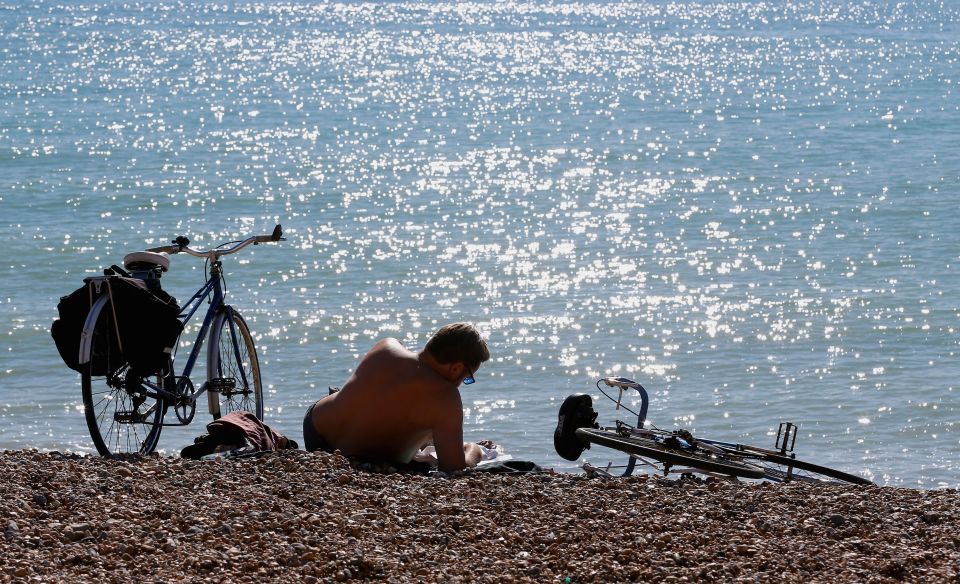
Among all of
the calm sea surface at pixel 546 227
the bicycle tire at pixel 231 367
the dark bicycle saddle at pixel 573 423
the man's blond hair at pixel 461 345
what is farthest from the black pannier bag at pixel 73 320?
the calm sea surface at pixel 546 227

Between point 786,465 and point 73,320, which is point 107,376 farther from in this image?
point 786,465

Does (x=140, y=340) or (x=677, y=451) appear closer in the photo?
(x=677, y=451)

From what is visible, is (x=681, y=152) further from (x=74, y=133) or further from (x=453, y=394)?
(x=453, y=394)

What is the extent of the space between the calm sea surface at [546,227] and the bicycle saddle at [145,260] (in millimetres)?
2285

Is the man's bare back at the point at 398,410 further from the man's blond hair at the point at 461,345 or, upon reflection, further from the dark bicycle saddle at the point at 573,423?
the dark bicycle saddle at the point at 573,423

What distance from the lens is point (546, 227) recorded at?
1730cm

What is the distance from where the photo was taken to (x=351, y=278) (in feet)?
46.7

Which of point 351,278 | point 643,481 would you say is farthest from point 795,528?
point 351,278

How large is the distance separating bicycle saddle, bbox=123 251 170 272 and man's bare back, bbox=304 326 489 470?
107cm

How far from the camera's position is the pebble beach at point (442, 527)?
4285 millimetres

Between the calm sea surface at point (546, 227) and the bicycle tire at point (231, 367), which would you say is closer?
the bicycle tire at point (231, 367)

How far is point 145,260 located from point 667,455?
8.55 ft

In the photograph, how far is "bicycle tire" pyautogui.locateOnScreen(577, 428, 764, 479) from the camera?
5.86 metres

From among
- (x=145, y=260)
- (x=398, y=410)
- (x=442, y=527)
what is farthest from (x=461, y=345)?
(x=145, y=260)
